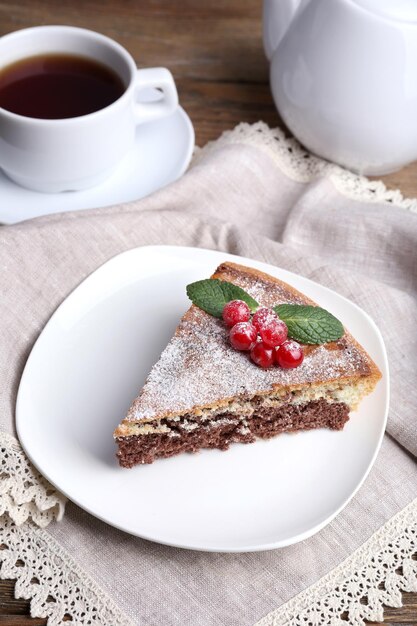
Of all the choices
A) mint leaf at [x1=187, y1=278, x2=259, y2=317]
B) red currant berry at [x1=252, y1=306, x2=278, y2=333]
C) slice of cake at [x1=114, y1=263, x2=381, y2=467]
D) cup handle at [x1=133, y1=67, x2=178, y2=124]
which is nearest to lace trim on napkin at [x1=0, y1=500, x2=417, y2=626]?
slice of cake at [x1=114, y1=263, x2=381, y2=467]

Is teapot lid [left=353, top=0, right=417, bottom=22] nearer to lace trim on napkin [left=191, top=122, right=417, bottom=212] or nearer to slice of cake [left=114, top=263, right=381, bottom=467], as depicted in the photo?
lace trim on napkin [left=191, top=122, right=417, bottom=212]

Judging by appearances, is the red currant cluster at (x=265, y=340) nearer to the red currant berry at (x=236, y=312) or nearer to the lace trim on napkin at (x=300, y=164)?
the red currant berry at (x=236, y=312)

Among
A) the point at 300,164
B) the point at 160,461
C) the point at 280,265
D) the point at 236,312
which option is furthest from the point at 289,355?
the point at 300,164

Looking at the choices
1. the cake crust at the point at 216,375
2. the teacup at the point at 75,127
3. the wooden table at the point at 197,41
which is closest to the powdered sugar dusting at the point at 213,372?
the cake crust at the point at 216,375

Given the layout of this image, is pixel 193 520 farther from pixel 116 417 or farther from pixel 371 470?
pixel 371 470

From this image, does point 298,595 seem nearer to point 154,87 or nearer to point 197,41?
point 154,87

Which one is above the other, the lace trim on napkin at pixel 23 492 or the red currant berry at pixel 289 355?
the red currant berry at pixel 289 355
